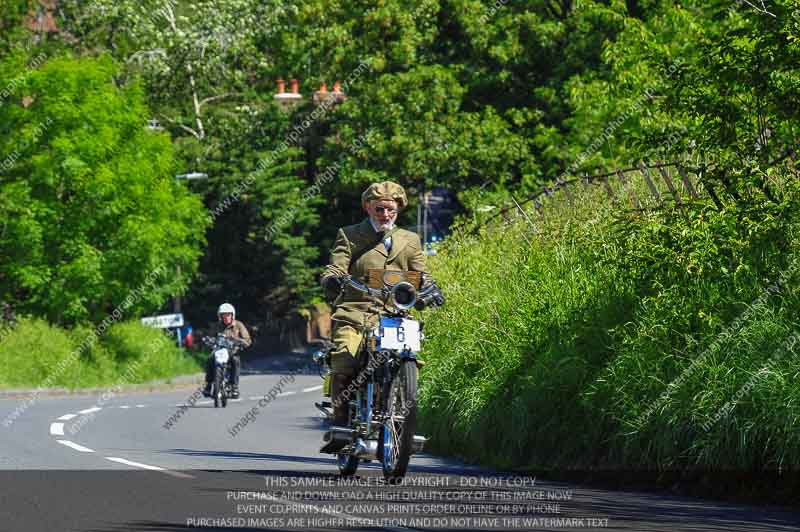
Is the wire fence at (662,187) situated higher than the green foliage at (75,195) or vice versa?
the green foliage at (75,195)

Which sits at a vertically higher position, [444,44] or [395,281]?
[444,44]

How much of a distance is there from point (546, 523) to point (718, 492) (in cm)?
242

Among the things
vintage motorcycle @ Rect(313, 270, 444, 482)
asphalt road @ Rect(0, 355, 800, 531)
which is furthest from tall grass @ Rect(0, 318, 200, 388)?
vintage motorcycle @ Rect(313, 270, 444, 482)

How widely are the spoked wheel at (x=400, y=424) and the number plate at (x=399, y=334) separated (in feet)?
0.44

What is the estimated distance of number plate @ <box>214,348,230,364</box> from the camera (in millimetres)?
27406

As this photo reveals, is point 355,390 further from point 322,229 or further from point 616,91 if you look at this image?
point 322,229

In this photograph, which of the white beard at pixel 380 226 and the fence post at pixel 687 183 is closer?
the white beard at pixel 380 226

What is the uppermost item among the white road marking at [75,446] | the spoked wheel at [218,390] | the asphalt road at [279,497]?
the spoked wheel at [218,390]

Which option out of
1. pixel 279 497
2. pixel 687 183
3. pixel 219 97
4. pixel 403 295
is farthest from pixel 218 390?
pixel 219 97

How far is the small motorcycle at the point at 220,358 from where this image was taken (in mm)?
27453

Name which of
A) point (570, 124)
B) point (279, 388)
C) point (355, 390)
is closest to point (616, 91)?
point (570, 124)

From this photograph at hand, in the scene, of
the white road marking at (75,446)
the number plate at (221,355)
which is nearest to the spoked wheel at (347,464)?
the white road marking at (75,446)

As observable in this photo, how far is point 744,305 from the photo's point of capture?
1191cm

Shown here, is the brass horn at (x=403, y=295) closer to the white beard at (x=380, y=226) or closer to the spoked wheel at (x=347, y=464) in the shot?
the white beard at (x=380, y=226)
